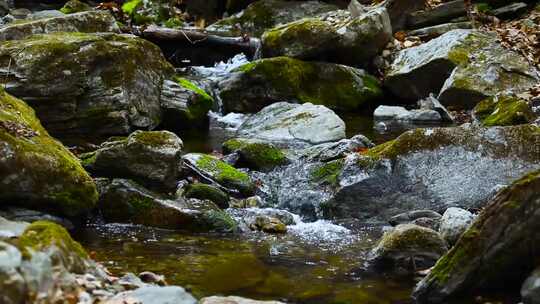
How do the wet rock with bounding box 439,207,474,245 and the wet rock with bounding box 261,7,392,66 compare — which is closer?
the wet rock with bounding box 439,207,474,245

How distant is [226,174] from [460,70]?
6995 millimetres

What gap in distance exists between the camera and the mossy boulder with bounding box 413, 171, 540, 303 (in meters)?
4.64

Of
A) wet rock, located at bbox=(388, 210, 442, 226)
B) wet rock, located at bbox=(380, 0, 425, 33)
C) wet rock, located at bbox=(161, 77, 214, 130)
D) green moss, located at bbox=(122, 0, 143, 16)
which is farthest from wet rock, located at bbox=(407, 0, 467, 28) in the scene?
wet rock, located at bbox=(388, 210, 442, 226)

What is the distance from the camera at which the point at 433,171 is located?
8.04 m

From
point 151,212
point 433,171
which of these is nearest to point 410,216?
point 433,171

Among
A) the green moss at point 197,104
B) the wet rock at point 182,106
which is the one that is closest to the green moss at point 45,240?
the wet rock at point 182,106

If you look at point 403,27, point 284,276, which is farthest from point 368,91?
point 284,276

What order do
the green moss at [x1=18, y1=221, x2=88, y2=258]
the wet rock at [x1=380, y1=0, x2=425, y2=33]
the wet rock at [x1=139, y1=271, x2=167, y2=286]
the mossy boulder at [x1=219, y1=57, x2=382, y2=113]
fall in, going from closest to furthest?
the green moss at [x1=18, y1=221, x2=88, y2=258]
the wet rock at [x1=139, y1=271, x2=167, y2=286]
the mossy boulder at [x1=219, y1=57, x2=382, y2=113]
the wet rock at [x1=380, y1=0, x2=425, y2=33]

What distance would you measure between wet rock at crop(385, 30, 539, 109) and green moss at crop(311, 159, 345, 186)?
213 inches

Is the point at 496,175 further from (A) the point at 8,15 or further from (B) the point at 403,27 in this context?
(A) the point at 8,15

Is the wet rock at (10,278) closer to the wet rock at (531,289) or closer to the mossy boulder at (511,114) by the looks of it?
the wet rock at (531,289)

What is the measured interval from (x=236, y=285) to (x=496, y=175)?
159 inches

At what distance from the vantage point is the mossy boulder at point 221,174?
8.62 metres

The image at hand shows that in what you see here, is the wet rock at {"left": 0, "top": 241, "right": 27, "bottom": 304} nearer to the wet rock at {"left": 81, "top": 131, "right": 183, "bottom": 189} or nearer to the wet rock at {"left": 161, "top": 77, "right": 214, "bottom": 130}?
the wet rock at {"left": 81, "top": 131, "right": 183, "bottom": 189}
